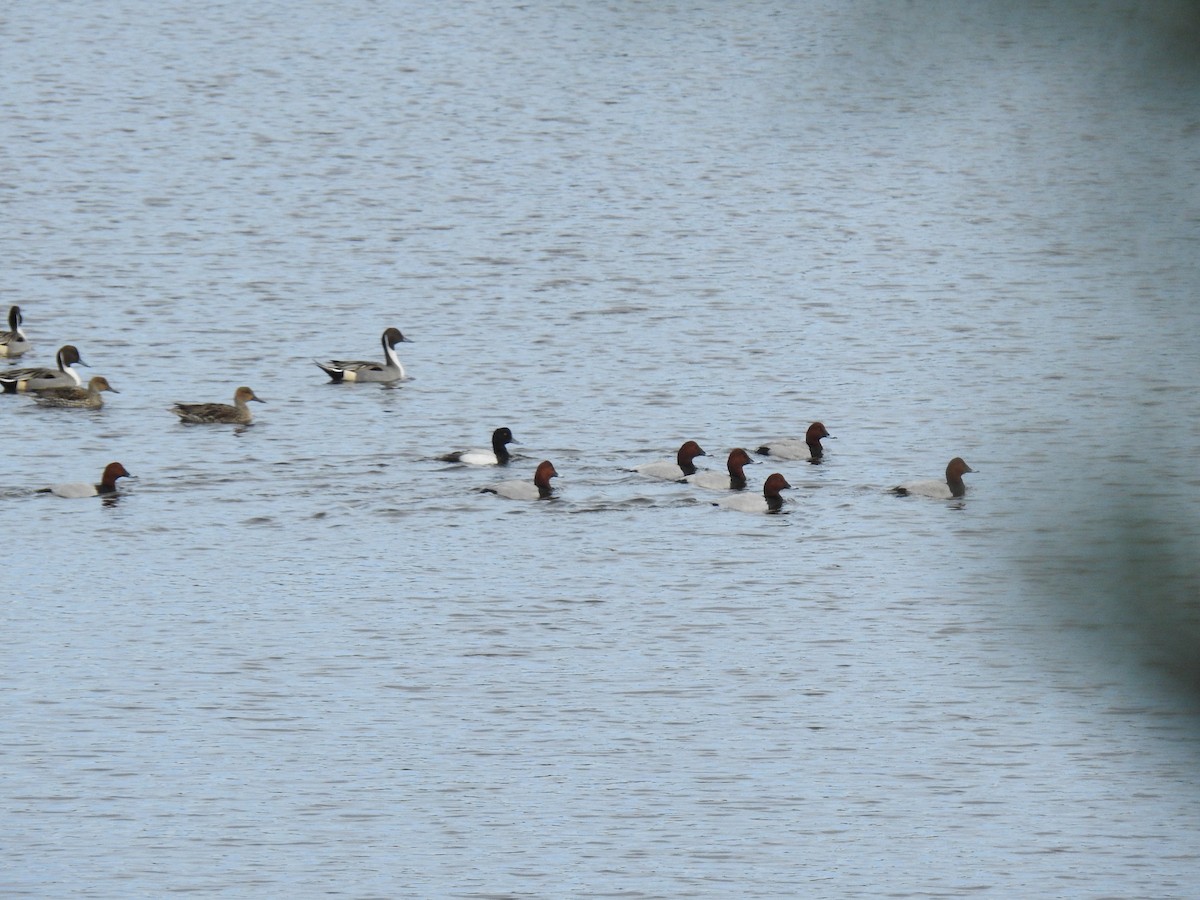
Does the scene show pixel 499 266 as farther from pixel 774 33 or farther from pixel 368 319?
pixel 774 33

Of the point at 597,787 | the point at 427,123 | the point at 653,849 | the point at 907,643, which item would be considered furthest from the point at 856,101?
the point at 427,123

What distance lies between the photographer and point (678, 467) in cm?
1838

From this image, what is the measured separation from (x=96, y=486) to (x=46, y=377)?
453cm

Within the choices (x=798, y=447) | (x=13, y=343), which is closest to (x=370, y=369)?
(x=13, y=343)

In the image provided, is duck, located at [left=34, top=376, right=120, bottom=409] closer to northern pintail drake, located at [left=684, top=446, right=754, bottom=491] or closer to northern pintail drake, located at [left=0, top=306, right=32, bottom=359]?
northern pintail drake, located at [left=0, top=306, right=32, bottom=359]

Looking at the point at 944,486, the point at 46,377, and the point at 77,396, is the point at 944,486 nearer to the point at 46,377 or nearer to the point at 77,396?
the point at 77,396

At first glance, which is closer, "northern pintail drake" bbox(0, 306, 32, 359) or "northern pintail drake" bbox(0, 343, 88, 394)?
"northern pintail drake" bbox(0, 343, 88, 394)

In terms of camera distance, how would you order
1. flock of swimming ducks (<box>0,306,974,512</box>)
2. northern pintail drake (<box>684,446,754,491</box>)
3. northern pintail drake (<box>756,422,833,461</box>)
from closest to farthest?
flock of swimming ducks (<box>0,306,974,512</box>), northern pintail drake (<box>684,446,754,491</box>), northern pintail drake (<box>756,422,833,461</box>)

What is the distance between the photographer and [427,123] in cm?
4838

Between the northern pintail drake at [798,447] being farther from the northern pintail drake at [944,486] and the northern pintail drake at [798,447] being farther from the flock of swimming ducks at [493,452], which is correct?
the northern pintail drake at [944,486]

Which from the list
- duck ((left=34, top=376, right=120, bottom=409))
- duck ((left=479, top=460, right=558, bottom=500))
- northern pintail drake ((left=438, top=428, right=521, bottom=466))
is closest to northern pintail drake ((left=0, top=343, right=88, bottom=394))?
Answer: duck ((left=34, top=376, right=120, bottom=409))

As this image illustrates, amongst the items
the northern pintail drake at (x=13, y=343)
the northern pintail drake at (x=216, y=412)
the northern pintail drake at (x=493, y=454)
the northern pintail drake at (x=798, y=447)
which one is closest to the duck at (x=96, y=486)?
the northern pintail drake at (x=216, y=412)

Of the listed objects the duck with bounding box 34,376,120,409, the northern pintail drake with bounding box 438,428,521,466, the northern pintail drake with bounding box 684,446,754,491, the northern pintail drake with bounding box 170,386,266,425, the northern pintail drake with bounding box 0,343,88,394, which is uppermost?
the northern pintail drake with bounding box 0,343,88,394

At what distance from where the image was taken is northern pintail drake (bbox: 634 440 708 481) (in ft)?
59.7
